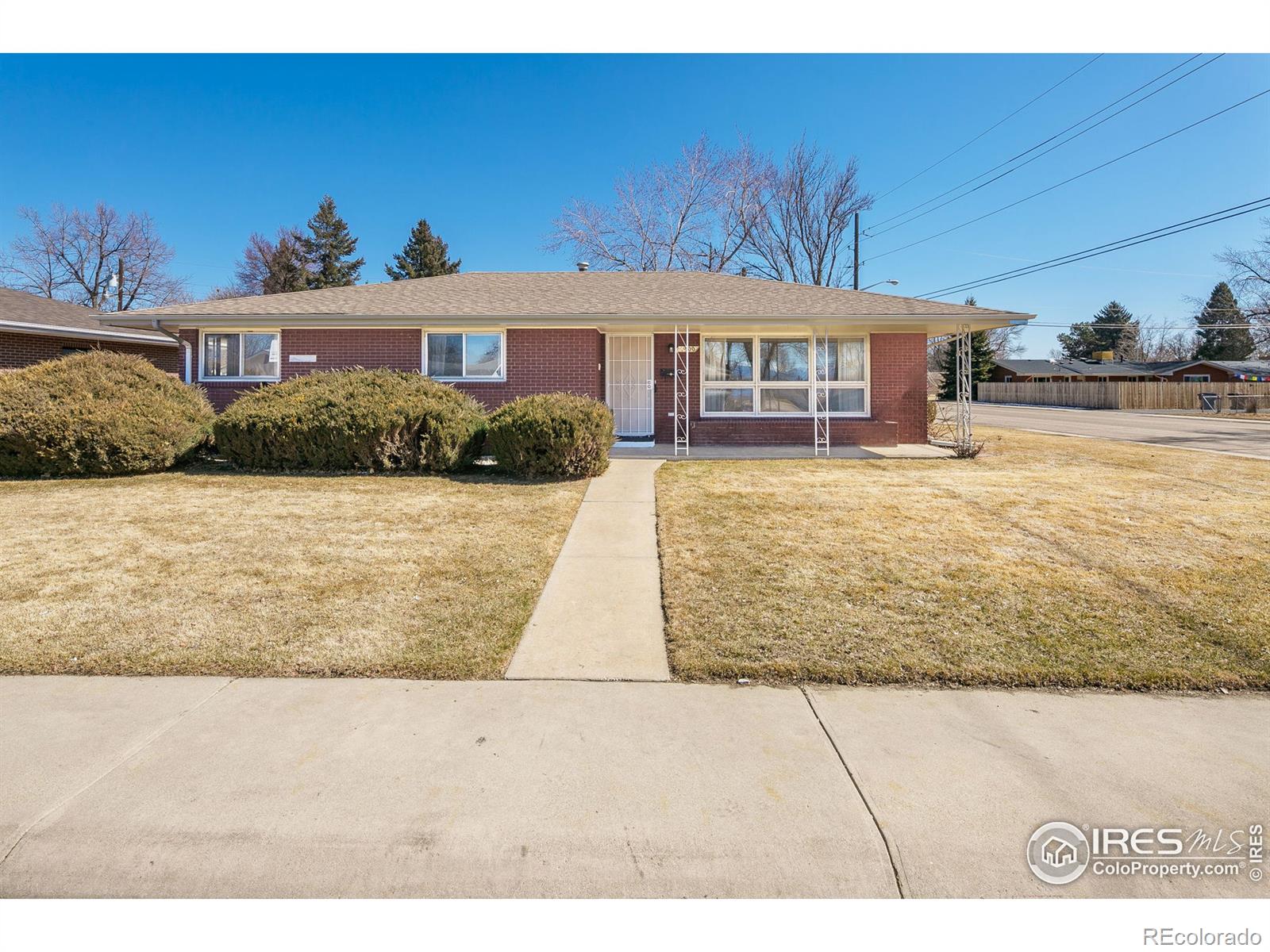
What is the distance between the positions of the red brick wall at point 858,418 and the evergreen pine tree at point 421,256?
36.2m

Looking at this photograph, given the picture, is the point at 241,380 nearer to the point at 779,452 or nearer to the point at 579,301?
the point at 579,301

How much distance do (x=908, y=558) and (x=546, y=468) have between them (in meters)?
5.27

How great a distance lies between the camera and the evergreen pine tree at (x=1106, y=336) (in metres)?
72.4

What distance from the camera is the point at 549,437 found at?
9266 millimetres

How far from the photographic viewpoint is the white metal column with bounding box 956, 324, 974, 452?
43.9ft

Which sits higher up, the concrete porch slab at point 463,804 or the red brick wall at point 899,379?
the red brick wall at point 899,379

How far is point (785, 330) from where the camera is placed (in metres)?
14.4

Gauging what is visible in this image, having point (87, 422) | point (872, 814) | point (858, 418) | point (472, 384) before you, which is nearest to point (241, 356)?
point (472, 384)

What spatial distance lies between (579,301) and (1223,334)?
81810 millimetres

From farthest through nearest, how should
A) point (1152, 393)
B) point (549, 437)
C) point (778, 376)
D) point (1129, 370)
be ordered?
point (1129, 370)
point (1152, 393)
point (778, 376)
point (549, 437)

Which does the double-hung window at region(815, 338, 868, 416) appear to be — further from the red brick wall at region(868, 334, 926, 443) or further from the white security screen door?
the white security screen door

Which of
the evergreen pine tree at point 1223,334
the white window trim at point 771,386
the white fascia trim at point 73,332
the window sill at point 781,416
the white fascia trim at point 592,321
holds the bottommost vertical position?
the window sill at point 781,416

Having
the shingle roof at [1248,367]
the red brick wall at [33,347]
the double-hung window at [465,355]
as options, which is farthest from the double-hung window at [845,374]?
the shingle roof at [1248,367]

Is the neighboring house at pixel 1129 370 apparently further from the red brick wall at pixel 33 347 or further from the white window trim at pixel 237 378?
the red brick wall at pixel 33 347
